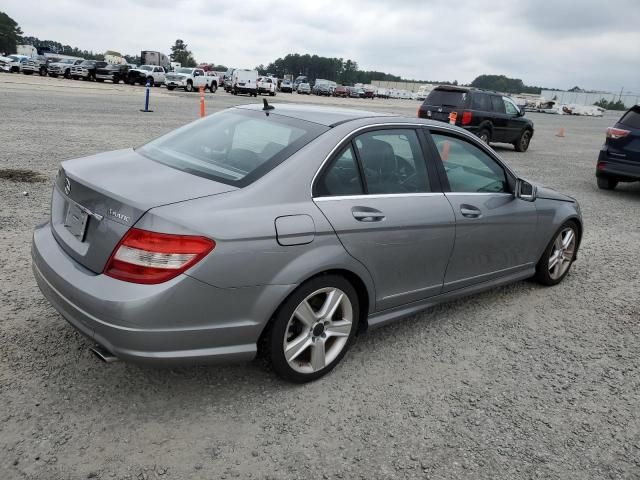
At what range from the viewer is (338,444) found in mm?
2834

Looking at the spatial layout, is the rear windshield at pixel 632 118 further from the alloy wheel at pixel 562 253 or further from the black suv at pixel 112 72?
the black suv at pixel 112 72

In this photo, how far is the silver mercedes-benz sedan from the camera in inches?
105

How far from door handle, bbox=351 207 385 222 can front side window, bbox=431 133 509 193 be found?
86 cm

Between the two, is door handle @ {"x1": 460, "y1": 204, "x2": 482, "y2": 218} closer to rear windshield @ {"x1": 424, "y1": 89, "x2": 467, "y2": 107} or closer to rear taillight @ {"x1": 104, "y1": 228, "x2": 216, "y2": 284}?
rear taillight @ {"x1": 104, "y1": 228, "x2": 216, "y2": 284}

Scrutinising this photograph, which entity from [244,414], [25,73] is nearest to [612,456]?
[244,414]

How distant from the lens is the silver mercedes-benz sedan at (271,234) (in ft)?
8.79

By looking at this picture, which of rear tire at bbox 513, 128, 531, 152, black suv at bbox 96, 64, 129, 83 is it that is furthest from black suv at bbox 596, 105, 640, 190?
black suv at bbox 96, 64, 129, 83

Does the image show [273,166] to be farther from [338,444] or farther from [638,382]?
[638,382]

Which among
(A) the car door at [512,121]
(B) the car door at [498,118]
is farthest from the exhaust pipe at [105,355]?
(A) the car door at [512,121]

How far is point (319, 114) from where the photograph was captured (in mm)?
3746

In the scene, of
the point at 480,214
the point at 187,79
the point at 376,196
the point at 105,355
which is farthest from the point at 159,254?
the point at 187,79

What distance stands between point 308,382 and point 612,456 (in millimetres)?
1672

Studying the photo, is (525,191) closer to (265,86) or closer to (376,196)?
(376,196)

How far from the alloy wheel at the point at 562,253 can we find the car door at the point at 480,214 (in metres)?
0.60
